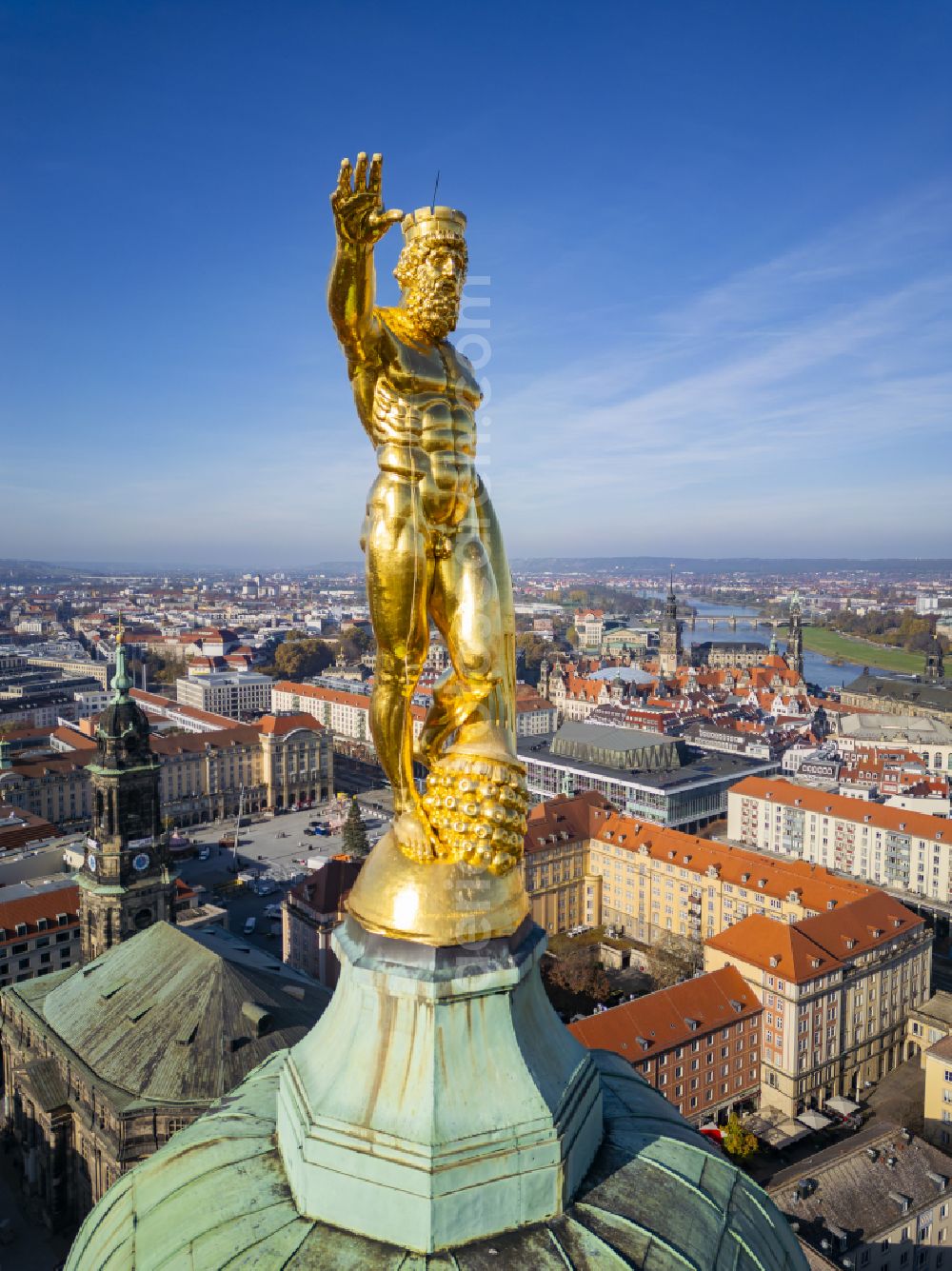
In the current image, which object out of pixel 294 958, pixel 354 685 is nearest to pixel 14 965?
pixel 294 958

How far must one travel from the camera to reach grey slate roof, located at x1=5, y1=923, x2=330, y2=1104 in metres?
22.2

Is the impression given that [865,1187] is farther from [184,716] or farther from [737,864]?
[184,716]

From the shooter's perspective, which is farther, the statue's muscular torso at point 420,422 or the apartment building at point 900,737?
the apartment building at point 900,737

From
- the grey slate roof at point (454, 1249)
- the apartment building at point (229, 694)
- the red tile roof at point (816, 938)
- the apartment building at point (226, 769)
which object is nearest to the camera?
the grey slate roof at point (454, 1249)

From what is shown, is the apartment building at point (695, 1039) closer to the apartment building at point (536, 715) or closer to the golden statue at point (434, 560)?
the golden statue at point (434, 560)

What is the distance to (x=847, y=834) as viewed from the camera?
49969mm

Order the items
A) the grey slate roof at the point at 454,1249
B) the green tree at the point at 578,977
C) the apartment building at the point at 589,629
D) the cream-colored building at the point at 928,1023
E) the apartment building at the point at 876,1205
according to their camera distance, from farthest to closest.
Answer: the apartment building at the point at 589,629 → the green tree at the point at 578,977 → the cream-colored building at the point at 928,1023 → the apartment building at the point at 876,1205 → the grey slate roof at the point at 454,1249

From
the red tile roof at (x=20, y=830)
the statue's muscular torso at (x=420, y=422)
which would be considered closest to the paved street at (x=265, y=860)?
the red tile roof at (x=20, y=830)

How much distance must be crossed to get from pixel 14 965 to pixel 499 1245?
36.0 m

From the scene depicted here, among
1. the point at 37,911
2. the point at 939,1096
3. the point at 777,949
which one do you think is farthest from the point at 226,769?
the point at 939,1096

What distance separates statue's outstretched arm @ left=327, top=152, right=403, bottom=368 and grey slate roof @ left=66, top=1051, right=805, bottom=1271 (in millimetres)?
4414

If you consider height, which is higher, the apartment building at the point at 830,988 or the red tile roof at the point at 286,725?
the red tile roof at the point at 286,725

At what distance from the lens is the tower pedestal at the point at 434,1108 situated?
4.33 meters

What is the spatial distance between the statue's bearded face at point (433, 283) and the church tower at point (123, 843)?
1049 inches
